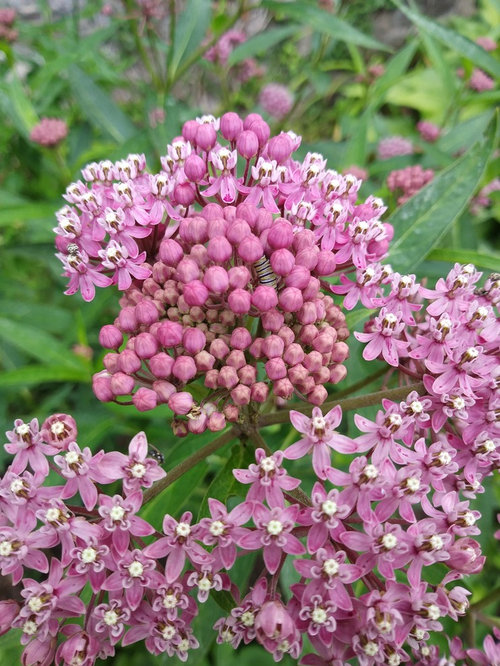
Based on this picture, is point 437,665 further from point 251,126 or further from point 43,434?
point 251,126

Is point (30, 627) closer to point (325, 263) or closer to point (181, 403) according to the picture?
point (181, 403)

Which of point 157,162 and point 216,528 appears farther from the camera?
point 157,162

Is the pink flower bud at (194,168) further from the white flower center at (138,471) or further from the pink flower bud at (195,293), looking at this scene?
the white flower center at (138,471)

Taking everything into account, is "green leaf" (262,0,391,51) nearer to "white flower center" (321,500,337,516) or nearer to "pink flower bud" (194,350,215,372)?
"pink flower bud" (194,350,215,372)

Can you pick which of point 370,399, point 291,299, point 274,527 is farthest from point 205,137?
point 274,527

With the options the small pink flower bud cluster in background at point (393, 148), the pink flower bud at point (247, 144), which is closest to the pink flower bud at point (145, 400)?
the pink flower bud at point (247, 144)
